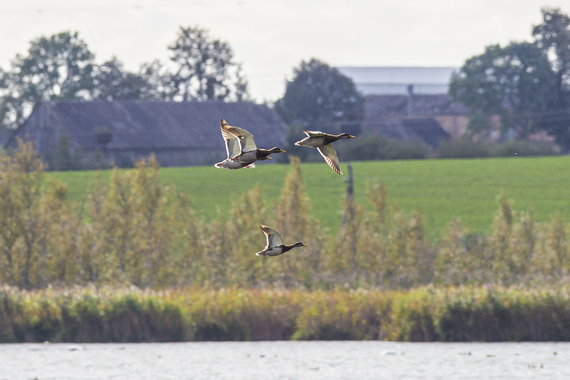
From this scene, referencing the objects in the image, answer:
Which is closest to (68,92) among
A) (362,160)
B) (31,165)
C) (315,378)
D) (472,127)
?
(362,160)

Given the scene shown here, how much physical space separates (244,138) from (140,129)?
308ft

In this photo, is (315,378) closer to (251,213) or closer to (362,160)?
(251,213)

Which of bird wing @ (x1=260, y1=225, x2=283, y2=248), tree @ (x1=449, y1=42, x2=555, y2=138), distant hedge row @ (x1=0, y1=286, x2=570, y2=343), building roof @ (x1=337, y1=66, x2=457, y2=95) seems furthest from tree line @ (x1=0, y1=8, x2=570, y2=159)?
bird wing @ (x1=260, y1=225, x2=283, y2=248)

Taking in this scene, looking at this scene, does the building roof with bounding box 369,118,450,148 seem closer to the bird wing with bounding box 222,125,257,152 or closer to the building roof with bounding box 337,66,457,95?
the building roof with bounding box 337,66,457,95

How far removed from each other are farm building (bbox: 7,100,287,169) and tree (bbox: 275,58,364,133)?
Answer: 2.57 meters

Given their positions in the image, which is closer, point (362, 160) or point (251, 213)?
point (251, 213)

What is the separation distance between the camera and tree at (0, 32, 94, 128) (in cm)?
10656

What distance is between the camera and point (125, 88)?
117 m

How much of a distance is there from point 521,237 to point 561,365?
1333 centimetres

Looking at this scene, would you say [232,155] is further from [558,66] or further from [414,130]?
[414,130]

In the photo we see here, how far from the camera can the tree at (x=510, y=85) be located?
104250mm

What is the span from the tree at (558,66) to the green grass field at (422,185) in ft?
18.3

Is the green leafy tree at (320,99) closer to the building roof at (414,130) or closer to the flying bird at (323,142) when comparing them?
the building roof at (414,130)

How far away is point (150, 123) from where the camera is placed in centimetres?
10462
